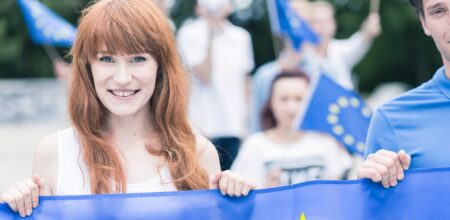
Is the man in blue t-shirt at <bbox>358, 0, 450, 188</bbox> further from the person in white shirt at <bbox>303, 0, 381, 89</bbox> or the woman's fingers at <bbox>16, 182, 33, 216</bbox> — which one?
the person in white shirt at <bbox>303, 0, 381, 89</bbox>

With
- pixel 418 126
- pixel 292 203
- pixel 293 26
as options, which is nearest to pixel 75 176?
pixel 292 203

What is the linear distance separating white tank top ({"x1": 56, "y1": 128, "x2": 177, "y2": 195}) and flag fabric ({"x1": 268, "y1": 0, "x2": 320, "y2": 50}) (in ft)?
15.4

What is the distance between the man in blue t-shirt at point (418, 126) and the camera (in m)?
3.35

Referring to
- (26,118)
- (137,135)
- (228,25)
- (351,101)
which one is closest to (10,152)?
(26,118)

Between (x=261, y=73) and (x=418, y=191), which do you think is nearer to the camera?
(x=418, y=191)

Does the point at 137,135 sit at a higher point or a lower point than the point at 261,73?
higher

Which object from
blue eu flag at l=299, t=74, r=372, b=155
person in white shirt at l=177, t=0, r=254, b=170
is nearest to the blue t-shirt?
blue eu flag at l=299, t=74, r=372, b=155

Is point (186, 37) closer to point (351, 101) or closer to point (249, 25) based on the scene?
point (351, 101)

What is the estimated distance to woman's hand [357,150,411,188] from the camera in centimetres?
329

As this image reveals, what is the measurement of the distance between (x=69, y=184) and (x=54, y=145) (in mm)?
161

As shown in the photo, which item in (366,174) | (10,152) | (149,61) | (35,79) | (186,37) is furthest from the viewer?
(35,79)

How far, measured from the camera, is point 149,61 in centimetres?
360

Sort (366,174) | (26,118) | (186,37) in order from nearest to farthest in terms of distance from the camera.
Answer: (366,174)
(186,37)
(26,118)

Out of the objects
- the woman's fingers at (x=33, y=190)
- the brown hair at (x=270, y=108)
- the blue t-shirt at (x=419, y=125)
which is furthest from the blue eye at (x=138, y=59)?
the brown hair at (x=270, y=108)
